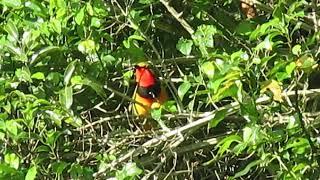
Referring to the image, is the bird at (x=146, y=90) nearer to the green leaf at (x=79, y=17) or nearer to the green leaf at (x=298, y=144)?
the green leaf at (x=79, y=17)

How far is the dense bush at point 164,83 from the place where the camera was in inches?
104

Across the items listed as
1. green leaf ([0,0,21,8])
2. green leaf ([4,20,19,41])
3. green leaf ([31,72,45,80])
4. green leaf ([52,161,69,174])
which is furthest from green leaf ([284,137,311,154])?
green leaf ([0,0,21,8])

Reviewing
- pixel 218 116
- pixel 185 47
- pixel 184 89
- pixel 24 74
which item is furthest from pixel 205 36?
pixel 24 74

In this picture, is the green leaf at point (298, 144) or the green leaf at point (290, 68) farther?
the green leaf at point (298, 144)

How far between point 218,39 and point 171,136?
469 mm

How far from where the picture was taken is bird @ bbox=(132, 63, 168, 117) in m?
3.32

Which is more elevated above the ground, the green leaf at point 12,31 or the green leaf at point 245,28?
the green leaf at point 12,31

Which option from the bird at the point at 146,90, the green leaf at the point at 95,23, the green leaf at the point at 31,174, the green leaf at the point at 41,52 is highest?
the green leaf at the point at 95,23

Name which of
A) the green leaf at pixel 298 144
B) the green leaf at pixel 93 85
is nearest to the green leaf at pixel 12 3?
the green leaf at pixel 93 85

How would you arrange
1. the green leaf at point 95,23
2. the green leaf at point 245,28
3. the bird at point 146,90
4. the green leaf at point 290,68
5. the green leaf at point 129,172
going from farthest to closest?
the bird at point 146,90
the green leaf at point 245,28
the green leaf at point 95,23
the green leaf at point 129,172
the green leaf at point 290,68

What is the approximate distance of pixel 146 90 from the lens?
3445 mm

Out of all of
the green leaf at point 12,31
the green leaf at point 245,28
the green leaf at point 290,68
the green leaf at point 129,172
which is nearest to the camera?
the green leaf at point 290,68

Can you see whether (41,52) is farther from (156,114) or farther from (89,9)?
(156,114)

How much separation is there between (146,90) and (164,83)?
0.40 feet
